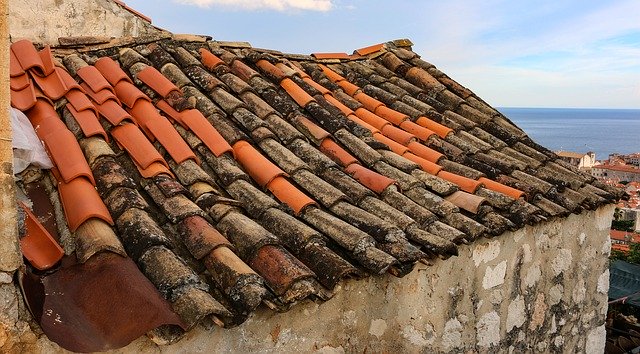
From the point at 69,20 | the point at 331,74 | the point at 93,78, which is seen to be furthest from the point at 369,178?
the point at 69,20

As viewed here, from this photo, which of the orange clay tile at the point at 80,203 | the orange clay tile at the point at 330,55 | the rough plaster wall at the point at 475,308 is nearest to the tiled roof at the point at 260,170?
the orange clay tile at the point at 80,203

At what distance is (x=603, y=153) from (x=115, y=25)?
4219 inches

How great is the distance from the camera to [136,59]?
4.02 meters

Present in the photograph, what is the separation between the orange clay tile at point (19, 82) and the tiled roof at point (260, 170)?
0.4 inches

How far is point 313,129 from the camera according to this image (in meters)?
3.93

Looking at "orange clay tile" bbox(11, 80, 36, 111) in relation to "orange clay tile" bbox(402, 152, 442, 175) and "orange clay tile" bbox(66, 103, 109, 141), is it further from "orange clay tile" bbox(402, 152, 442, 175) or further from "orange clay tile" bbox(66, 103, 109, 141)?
"orange clay tile" bbox(402, 152, 442, 175)

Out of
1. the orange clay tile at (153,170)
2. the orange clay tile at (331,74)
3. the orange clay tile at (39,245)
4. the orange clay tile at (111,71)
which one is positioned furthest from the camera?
the orange clay tile at (331,74)

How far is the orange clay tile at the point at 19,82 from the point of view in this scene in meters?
3.08

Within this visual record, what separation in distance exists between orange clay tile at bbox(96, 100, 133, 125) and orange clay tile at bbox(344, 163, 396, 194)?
1493 millimetres

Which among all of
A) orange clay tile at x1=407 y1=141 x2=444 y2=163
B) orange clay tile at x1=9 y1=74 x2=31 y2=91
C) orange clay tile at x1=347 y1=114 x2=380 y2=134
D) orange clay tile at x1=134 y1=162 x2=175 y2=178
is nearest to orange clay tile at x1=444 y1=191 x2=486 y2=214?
orange clay tile at x1=407 y1=141 x2=444 y2=163

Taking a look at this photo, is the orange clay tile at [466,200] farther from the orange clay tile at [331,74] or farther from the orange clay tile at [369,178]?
the orange clay tile at [331,74]

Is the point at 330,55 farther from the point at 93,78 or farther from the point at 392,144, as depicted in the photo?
the point at 93,78

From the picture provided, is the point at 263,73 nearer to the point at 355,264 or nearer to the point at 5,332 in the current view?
the point at 355,264

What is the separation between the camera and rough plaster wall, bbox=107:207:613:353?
2539mm
